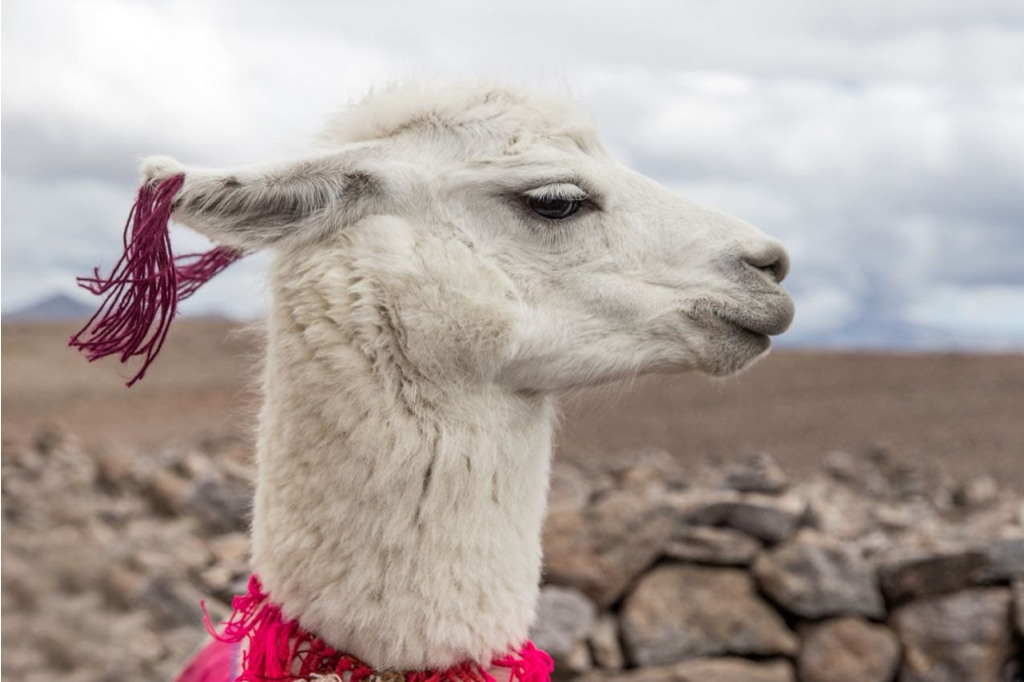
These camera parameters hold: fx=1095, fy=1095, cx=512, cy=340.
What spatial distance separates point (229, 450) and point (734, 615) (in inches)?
255

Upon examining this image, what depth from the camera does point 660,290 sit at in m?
2.57

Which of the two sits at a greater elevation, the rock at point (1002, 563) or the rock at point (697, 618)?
the rock at point (1002, 563)

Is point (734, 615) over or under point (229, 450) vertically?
under

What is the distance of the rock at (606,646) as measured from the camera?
5137 mm

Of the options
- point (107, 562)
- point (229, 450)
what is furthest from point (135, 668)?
point (229, 450)

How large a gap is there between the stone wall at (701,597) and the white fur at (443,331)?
2745mm

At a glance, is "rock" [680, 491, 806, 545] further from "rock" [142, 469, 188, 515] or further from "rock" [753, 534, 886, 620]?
"rock" [142, 469, 188, 515]

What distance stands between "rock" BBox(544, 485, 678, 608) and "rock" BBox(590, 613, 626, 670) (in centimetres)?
10

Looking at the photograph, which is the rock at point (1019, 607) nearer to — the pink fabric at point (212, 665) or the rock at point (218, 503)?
the pink fabric at point (212, 665)

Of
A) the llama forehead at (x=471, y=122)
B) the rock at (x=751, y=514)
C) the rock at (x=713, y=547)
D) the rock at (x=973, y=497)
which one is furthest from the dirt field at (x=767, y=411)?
the llama forehead at (x=471, y=122)

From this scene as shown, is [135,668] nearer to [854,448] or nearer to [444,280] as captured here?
[444,280]

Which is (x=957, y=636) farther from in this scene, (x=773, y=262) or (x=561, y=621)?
(x=773, y=262)

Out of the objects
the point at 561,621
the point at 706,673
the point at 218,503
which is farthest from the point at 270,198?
the point at 218,503

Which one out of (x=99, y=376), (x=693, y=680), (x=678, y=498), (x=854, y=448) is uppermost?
(x=99, y=376)
